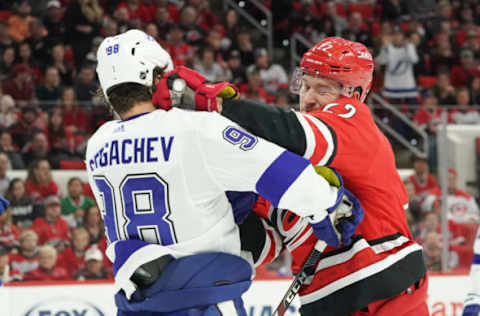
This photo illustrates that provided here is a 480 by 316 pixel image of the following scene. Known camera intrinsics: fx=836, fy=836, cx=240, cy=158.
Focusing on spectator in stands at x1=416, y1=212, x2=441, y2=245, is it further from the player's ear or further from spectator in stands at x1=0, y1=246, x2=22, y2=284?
the player's ear

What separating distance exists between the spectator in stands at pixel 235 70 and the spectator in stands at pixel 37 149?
3.45 m

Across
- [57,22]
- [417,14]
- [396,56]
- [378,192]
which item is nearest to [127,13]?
[57,22]

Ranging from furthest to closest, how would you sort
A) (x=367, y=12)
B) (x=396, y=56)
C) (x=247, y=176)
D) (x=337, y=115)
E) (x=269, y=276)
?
(x=367, y=12), (x=396, y=56), (x=269, y=276), (x=337, y=115), (x=247, y=176)

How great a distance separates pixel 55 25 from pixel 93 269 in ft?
14.3

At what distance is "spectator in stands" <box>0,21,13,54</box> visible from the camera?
843 centimetres

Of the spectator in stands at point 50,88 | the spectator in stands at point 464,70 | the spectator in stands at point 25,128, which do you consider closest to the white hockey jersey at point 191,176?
the spectator in stands at point 25,128

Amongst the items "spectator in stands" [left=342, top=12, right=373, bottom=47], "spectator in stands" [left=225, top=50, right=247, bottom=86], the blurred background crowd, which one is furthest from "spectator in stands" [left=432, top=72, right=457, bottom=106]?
"spectator in stands" [left=225, top=50, right=247, bottom=86]

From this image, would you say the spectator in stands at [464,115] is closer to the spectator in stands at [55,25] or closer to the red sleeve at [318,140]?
the red sleeve at [318,140]

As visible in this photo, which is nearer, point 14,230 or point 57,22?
point 14,230

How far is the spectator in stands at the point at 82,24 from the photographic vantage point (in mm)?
8609

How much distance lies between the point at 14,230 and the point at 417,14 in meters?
7.91

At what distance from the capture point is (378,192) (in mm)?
2529

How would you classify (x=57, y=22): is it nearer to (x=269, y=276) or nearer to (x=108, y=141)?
(x=269, y=276)

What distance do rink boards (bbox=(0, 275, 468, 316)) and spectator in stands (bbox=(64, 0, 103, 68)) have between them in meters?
4.26
